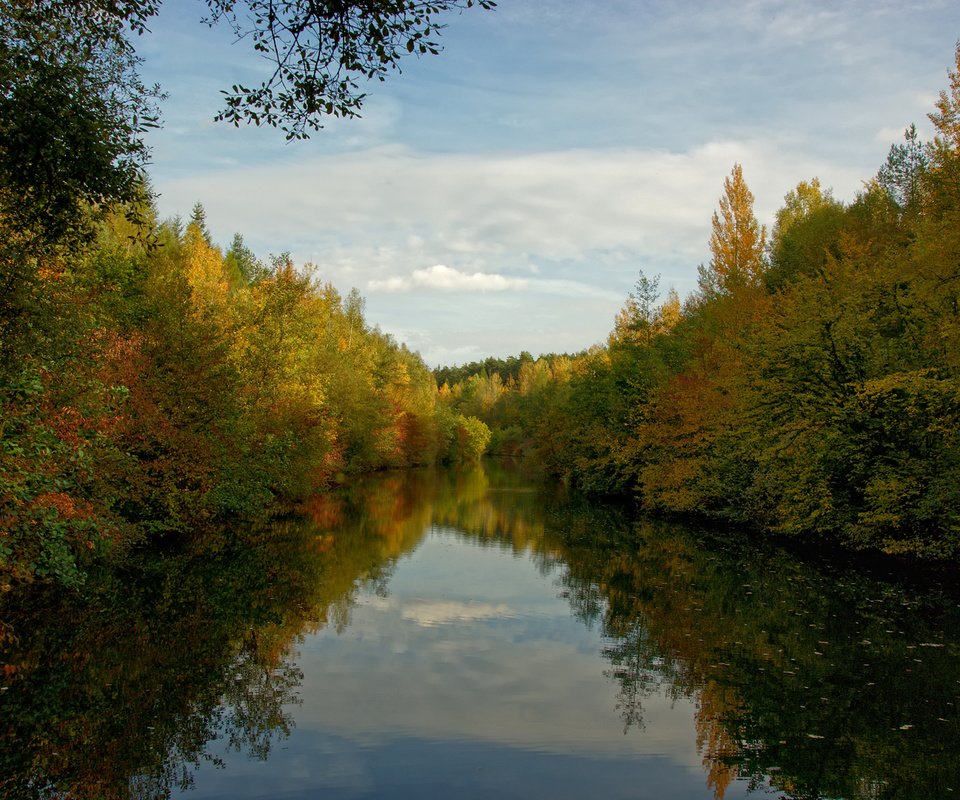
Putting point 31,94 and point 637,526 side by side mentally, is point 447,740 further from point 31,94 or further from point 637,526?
point 637,526

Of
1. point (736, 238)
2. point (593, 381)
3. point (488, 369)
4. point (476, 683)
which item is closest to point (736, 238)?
point (736, 238)

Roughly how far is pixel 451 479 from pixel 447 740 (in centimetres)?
5225

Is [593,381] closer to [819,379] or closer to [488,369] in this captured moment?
[819,379]

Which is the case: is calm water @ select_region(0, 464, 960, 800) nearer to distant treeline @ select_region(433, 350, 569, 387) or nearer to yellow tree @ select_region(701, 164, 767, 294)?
yellow tree @ select_region(701, 164, 767, 294)

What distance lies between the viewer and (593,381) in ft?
152

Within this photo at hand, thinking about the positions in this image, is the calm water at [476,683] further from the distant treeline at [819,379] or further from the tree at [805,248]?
the tree at [805,248]

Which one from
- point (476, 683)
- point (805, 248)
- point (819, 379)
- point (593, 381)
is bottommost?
point (476, 683)

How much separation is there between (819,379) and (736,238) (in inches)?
763

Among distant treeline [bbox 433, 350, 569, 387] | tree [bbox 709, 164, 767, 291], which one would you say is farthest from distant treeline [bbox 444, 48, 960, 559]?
distant treeline [bbox 433, 350, 569, 387]

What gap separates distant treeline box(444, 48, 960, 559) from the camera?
19.1 m

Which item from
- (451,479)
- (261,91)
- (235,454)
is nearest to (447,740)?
(261,91)

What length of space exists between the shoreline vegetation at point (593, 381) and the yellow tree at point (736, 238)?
0.41 feet

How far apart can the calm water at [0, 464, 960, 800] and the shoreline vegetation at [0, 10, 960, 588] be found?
217cm

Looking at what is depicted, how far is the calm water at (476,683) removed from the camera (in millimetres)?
7875
